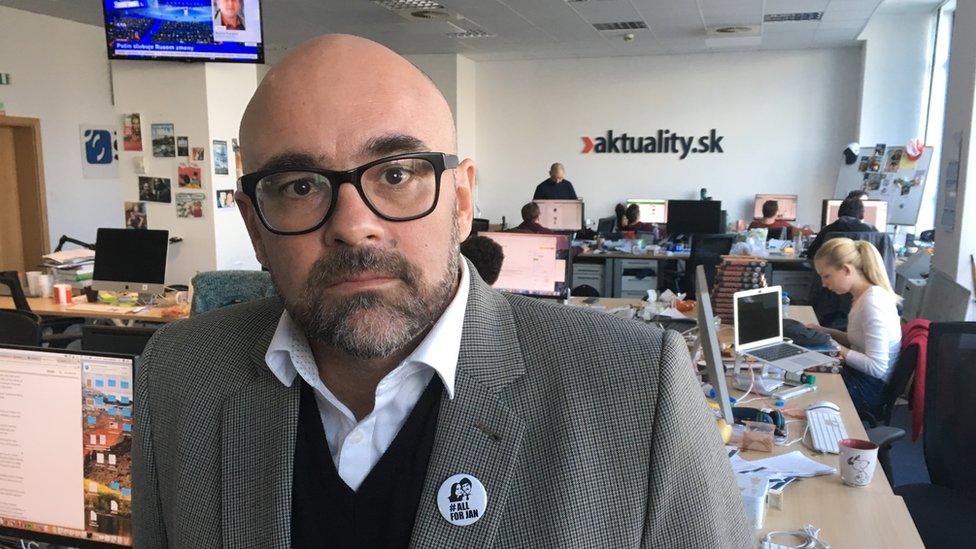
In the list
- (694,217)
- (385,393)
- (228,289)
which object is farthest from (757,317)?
(694,217)

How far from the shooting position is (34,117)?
7.76 meters

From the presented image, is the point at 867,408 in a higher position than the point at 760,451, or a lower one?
lower

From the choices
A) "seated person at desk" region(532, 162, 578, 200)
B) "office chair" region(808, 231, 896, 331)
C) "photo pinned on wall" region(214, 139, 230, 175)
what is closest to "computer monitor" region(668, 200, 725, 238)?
"seated person at desk" region(532, 162, 578, 200)

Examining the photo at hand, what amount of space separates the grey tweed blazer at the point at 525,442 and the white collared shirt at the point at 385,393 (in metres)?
0.02

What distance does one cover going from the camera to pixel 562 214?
25.3ft

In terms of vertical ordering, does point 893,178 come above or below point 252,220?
above

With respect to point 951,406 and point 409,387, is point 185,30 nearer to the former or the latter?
point 409,387

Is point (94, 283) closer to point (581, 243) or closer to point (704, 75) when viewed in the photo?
point (581, 243)

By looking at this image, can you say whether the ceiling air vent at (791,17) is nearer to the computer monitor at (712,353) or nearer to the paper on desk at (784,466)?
the computer monitor at (712,353)

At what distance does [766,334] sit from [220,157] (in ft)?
14.1

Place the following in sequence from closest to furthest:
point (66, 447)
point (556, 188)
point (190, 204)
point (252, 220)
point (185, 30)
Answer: point (252, 220) < point (66, 447) < point (185, 30) < point (190, 204) < point (556, 188)

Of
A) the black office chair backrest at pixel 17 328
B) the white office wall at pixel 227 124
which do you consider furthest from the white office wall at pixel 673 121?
the black office chair backrest at pixel 17 328

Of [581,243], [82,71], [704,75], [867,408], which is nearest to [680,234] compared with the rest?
[581,243]

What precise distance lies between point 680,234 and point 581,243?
1176 mm
